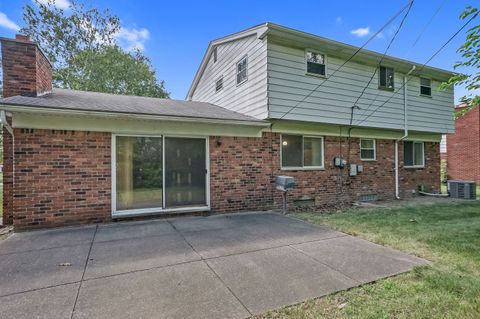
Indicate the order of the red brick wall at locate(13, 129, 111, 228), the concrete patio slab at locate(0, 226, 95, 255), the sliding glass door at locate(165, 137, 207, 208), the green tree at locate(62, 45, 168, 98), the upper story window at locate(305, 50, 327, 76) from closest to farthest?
the concrete patio slab at locate(0, 226, 95, 255) < the red brick wall at locate(13, 129, 111, 228) < the sliding glass door at locate(165, 137, 207, 208) < the upper story window at locate(305, 50, 327, 76) < the green tree at locate(62, 45, 168, 98)

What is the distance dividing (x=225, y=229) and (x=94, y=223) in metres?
3.06

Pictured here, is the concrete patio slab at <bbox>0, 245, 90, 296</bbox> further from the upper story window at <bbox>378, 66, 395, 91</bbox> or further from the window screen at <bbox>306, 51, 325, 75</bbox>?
the upper story window at <bbox>378, 66, 395, 91</bbox>

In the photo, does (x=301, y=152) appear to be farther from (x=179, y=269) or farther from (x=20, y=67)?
(x=20, y=67)

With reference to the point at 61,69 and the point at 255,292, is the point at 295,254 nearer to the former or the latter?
the point at 255,292

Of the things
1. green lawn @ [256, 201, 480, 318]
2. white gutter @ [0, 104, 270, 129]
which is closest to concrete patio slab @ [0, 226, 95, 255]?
white gutter @ [0, 104, 270, 129]

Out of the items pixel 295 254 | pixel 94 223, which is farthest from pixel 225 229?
pixel 94 223

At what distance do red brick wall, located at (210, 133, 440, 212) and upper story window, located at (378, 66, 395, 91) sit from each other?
84.2 inches

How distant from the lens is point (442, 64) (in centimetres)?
1032

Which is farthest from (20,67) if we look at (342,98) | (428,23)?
(428,23)

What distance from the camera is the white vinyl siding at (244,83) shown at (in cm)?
760

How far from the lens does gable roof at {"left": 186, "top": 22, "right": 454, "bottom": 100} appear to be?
7327mm

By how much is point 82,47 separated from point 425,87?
73.9 feet

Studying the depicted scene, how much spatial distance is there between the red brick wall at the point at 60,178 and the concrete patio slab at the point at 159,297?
3.23m

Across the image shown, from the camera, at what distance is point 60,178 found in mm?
5605
